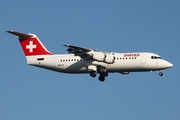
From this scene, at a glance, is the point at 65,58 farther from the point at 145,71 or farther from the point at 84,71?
the point at 145,71

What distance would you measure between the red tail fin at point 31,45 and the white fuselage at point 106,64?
2.05 ft

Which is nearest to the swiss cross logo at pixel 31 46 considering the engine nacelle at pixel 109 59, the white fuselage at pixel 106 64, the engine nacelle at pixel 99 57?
the white fuselage at pixel 106 64

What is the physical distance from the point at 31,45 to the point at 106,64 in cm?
923

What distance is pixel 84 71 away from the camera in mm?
43562

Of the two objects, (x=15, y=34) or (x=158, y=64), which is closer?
(x=158, y=64)

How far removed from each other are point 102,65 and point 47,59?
6.32 metres

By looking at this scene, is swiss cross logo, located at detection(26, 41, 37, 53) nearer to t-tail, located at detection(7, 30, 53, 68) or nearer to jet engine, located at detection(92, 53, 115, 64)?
t-tail, located at detection(7, 30, 53, 68)

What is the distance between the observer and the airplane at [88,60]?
1630 inches

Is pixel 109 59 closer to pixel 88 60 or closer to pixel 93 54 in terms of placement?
pixel 93 54

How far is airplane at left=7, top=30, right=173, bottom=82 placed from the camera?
4141cm

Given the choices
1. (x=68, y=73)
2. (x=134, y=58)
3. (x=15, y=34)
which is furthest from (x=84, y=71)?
(x=15, y=34)

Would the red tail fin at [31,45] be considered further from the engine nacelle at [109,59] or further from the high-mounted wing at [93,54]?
the engine nacelle at [109,59]

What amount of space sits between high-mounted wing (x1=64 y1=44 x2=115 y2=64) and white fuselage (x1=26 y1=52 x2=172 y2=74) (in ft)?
2.29

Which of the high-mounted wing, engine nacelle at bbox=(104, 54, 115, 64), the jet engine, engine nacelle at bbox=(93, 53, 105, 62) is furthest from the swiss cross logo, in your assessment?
engine nacelle at bbox=(104, 54, 115, 64)
